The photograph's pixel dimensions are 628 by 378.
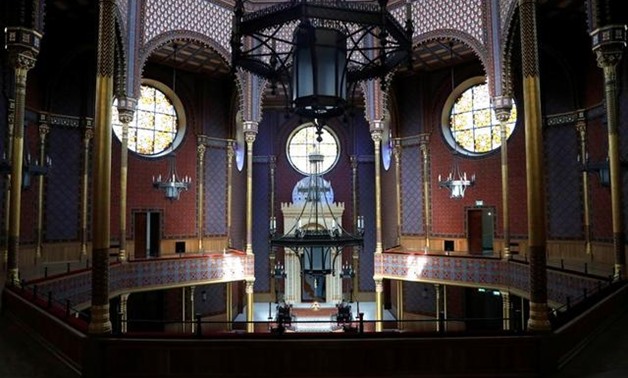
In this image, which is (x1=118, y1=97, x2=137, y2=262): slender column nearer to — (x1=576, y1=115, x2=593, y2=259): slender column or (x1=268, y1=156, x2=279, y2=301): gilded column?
(x1=268, y1=156, x2=279, y2=301): gilded column

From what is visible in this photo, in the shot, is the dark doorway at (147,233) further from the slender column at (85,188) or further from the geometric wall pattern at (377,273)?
the geometric wall pattern at (377,273)

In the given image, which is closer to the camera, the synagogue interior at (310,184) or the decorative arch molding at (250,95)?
the synagogue interior at (310,184)

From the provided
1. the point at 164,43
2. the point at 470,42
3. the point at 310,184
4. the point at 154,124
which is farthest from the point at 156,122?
the point at 470,42

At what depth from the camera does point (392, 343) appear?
22.5 ft

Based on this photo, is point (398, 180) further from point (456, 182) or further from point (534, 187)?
point (534, 187)

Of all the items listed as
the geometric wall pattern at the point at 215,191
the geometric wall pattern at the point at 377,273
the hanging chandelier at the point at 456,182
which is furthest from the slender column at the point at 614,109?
the geometric wall pattern at the point at 215,191

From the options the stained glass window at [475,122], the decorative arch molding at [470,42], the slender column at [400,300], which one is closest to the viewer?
the decorative arch molding at [470,42]

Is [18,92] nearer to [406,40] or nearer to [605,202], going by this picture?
[406,40]

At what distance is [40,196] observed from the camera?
15312mm

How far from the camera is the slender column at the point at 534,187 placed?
7.04m

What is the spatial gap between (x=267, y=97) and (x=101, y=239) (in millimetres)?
16364

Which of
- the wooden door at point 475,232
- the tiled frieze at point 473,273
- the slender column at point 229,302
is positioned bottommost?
the slender column at point 229,302

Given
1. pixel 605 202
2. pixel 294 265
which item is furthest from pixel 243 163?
pixel 605 202

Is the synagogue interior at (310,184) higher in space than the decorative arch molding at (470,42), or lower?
lower
